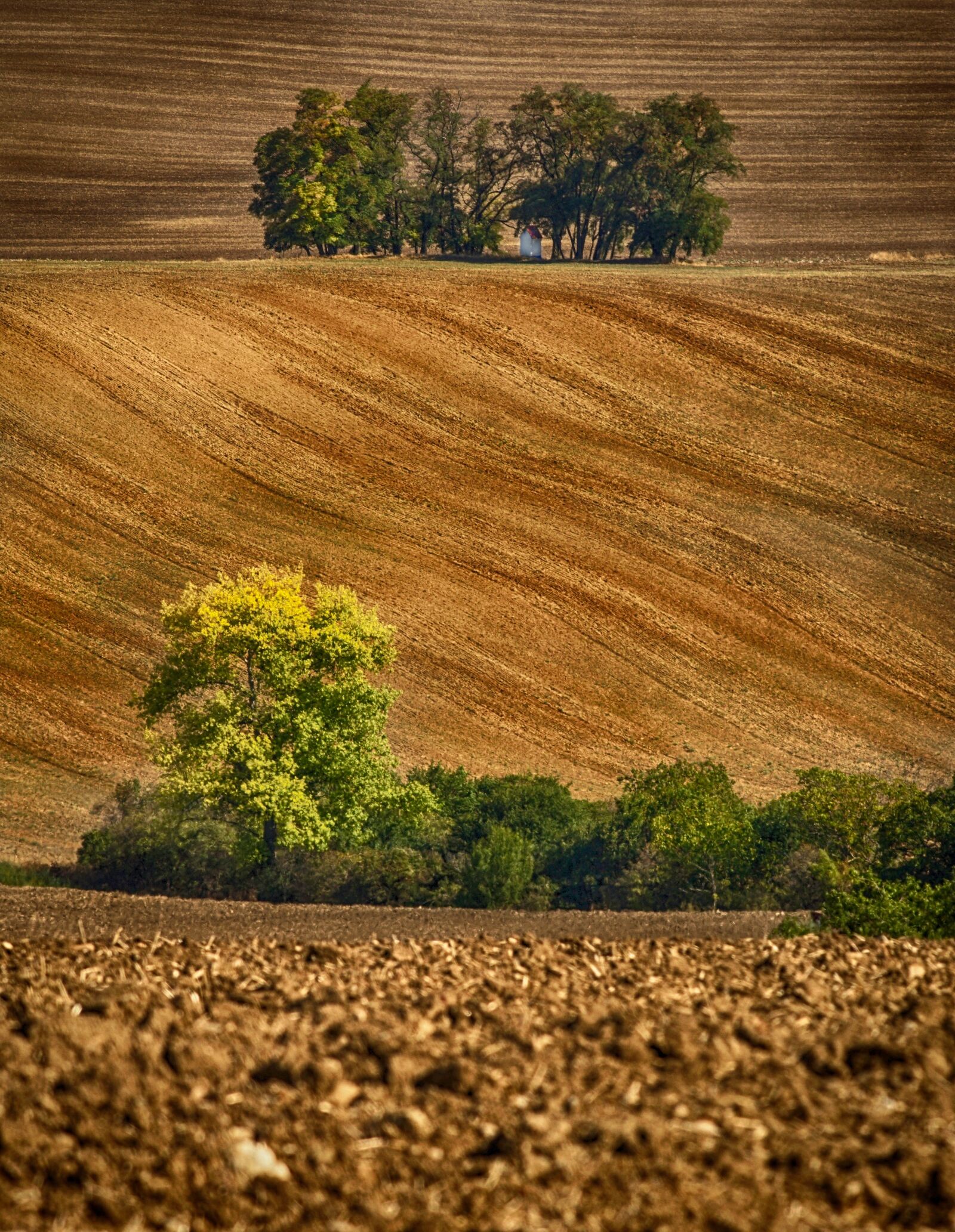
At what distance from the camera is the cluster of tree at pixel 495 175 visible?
221 ft

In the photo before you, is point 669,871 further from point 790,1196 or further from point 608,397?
point 608,397

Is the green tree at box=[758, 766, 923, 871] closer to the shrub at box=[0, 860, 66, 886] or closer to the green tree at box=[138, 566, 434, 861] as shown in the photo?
the green tree at box=[138, 566, 434, 861]

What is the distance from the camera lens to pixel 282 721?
97.6ft

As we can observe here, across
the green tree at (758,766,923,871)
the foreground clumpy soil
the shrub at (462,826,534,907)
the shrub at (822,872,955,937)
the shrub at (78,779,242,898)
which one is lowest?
the shrub at (78,779,242,898)

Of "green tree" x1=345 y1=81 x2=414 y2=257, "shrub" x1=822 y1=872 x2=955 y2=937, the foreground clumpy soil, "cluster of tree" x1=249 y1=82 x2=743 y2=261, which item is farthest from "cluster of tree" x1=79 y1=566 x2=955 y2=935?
"cluster of tree" x1=249 y1=82 x2=743 y2=261

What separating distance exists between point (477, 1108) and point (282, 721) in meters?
22.1

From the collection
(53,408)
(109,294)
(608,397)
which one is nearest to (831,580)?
(608,397)

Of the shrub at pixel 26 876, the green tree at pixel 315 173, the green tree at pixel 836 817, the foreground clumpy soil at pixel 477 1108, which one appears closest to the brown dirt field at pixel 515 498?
the shrub at pixel 26 876

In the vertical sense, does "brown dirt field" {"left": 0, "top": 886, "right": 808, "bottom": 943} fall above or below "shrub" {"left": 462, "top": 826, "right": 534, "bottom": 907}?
above

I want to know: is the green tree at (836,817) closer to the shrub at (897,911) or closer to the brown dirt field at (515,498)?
the brown dirt field at (515,498)

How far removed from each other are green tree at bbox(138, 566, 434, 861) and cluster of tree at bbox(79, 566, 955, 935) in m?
0.05

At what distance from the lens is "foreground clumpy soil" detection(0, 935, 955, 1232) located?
7.05 m

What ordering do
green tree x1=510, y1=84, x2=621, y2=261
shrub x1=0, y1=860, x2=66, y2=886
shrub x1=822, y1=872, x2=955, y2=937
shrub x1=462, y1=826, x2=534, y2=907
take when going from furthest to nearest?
green tree x1=510, y1=84, x2=621, y2=261, shrub x1=462, y1=826, x2=534, y2=907, shrub x1=0, y1=860, x2=66, y2=886, shrub x1=822, y1=872, x2=955, y2=937

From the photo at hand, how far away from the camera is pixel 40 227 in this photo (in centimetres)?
7175
